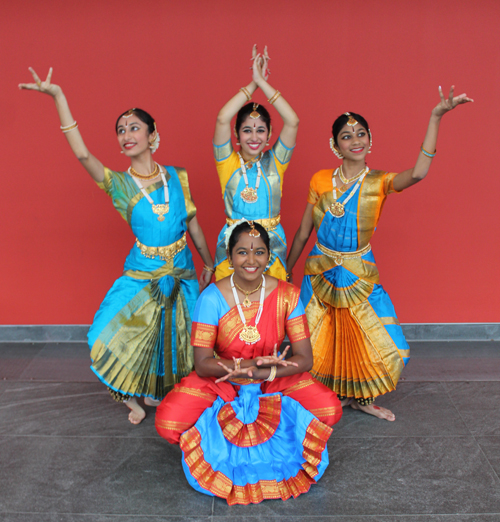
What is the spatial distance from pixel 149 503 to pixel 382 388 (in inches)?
51.4

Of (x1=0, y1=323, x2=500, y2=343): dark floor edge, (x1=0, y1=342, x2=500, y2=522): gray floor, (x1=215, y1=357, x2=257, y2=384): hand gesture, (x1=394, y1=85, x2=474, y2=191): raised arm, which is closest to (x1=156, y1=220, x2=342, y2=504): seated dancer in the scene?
(x1=215, y1=357, x2=257, y2=384): hand gesture

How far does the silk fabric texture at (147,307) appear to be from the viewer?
2.68 metres

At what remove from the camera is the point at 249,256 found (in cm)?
227

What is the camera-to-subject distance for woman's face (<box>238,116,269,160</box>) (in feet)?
8.73

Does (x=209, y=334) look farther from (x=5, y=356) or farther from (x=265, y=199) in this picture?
(x=5, y=356)

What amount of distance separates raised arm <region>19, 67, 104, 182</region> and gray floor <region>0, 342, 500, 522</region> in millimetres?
1346

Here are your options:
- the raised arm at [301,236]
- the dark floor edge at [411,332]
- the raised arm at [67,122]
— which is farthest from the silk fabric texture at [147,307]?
the dark floor edge at [411,332]

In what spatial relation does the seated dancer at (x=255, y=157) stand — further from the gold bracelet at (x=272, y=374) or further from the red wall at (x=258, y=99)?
the red wall at (x=258, y=99)

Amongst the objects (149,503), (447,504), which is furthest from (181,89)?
(447,504)

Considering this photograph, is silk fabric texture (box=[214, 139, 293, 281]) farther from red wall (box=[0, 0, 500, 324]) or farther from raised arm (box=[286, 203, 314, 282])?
red wall (box=[0, 0, 500, 324])

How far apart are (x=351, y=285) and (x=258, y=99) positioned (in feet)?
4.87

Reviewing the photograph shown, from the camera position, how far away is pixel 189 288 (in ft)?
9.47

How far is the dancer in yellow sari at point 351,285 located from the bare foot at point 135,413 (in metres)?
0.97

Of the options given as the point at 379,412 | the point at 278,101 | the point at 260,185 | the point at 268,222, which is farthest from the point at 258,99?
the point at 379,412
